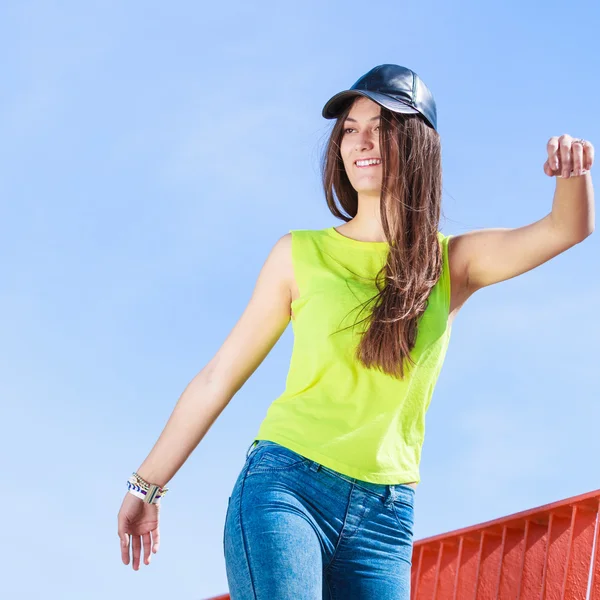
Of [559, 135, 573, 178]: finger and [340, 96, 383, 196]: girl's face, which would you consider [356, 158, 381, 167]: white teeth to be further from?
[559, 135, 573, 178]: finger

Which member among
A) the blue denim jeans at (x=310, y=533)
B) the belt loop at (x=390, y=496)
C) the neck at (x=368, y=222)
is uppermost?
the neck at (x=368, y=222)

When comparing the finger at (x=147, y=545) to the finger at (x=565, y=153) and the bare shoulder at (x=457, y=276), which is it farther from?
the finger at (x=565, y=153)

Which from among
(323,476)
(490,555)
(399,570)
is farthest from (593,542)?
(323,476)

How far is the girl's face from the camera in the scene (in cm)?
266

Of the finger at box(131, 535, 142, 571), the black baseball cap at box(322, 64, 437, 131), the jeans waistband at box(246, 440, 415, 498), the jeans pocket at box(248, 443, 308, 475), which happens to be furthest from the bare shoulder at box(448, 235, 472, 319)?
the finger at box(131, 535, 142, 571)

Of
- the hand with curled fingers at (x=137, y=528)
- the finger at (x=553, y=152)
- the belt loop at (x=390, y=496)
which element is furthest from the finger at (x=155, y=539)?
the finger at (x=553, y=152)

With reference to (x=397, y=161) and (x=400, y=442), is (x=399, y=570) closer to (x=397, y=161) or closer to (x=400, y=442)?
(x=400, y=442)

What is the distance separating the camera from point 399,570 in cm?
226

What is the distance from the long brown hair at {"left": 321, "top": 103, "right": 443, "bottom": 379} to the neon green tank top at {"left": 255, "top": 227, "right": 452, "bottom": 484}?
0.04 metres

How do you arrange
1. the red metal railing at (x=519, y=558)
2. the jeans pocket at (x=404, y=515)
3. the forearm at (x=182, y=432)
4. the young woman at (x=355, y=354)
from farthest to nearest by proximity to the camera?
1. the red metal railing at (x=519, y=558)
2. the forearm at (x=182, y=432)
3. the jeans pocket at (x=404, y=515)
4. the young woman at (x=355, y=354)

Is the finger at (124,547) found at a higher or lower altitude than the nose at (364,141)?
lower

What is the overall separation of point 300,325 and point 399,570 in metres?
0.69

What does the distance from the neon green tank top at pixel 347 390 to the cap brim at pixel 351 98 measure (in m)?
0.51

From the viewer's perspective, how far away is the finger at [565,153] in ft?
7.05
